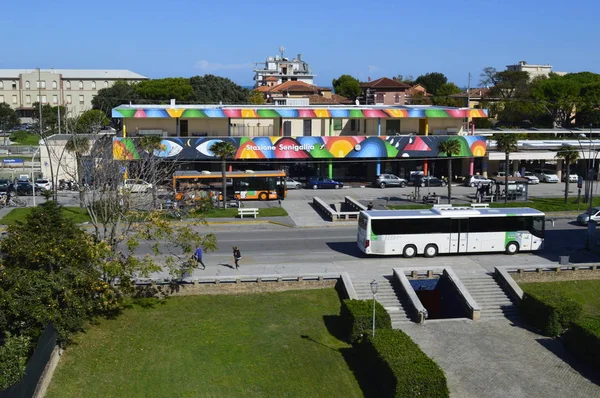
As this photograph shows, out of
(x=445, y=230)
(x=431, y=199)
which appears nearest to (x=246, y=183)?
(x=431, y=199)

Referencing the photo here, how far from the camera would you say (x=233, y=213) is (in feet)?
148

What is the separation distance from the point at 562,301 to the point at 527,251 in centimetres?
856

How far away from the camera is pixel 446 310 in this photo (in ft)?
97.1

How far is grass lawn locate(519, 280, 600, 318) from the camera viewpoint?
96.4 feet

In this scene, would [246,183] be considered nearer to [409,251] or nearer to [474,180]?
[409,251]

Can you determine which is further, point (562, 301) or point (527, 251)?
point (527, 251)

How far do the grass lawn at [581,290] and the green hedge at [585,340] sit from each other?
5.21 meters

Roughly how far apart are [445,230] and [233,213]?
1656 cm

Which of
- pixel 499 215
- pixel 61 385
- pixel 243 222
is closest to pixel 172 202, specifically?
pixel 243 222

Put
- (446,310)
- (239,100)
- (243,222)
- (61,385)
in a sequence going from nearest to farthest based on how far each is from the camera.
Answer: (61,385) → (446,310) → (243,222) → (239,100)

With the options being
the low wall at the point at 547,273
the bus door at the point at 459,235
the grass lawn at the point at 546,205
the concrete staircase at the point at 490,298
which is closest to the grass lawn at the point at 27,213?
the grass lawn at the point at 546,205

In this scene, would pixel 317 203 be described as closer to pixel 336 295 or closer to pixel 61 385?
pixel 336 295

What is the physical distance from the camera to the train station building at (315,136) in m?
58.4

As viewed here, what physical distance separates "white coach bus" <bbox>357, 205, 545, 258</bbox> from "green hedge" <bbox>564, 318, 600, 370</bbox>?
9.39 meters
